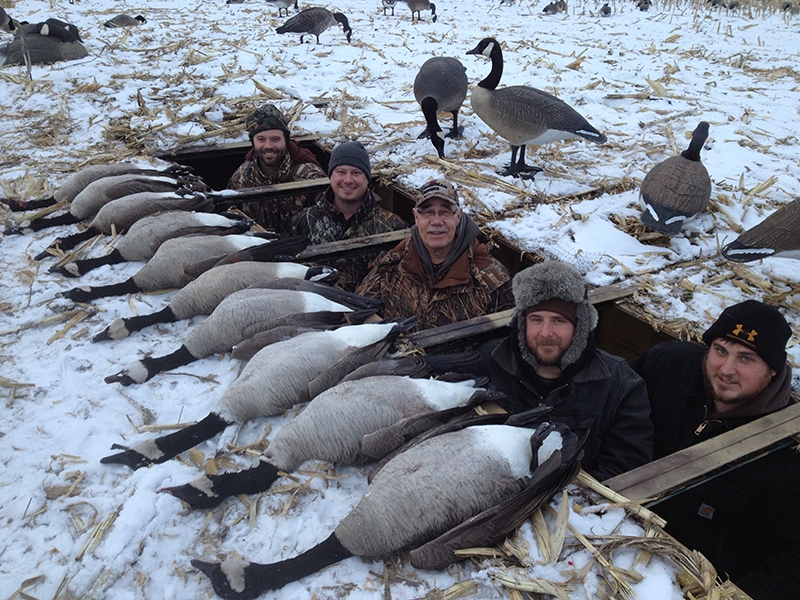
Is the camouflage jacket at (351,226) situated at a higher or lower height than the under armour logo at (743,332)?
lower

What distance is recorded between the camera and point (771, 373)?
2514mm

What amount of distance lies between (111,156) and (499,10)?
15.3 metres

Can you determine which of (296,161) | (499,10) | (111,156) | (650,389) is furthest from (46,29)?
(499,10)

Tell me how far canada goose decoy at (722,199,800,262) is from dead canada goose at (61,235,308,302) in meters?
3.20

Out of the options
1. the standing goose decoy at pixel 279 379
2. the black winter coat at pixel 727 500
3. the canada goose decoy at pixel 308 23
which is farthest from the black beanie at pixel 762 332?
the canada goose decoy at pixel 308 23

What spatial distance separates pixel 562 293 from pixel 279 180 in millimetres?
3930

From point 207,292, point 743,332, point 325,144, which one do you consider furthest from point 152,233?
point 743,332

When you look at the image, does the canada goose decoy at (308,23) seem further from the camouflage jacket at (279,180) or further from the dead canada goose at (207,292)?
the dead canada goose at (207,292)

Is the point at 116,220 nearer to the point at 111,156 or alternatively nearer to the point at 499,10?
the point at 111,156

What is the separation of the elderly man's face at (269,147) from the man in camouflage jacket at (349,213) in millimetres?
1046

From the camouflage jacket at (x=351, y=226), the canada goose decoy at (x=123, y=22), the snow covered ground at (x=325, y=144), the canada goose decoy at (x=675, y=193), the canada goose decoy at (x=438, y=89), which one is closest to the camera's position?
the snow covered ground at (x=325, y=144)

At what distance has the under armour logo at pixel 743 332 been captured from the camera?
8.10 ft

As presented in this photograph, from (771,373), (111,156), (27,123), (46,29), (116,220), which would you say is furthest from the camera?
(46,29)

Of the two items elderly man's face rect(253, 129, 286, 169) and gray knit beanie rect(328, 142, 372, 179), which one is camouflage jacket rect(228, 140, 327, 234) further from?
gray knit beanie rect(328, 142, 372, 179)
